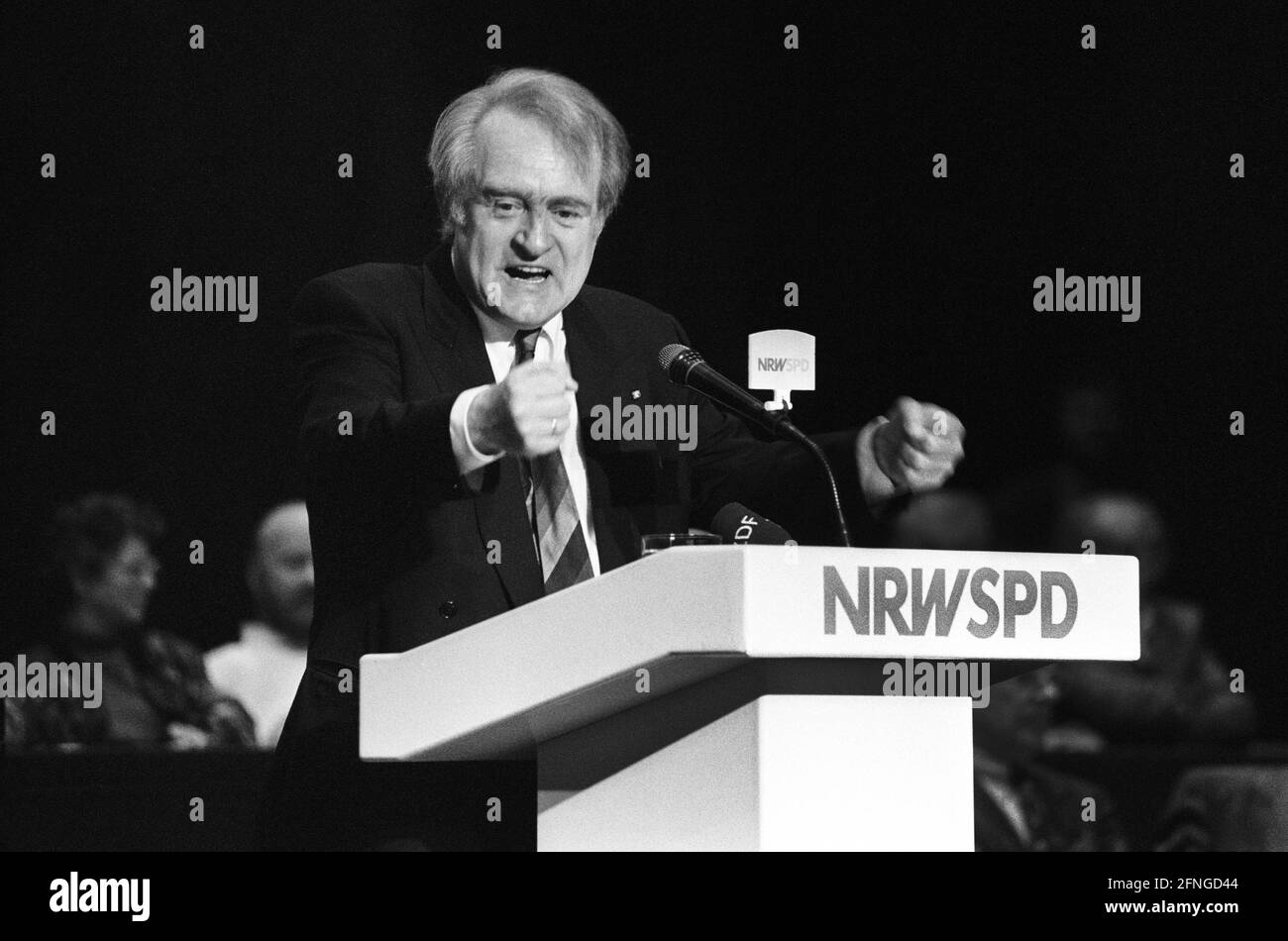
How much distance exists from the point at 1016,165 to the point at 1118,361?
0.64m

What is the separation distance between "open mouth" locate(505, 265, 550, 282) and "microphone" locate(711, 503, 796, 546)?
0.77 meters

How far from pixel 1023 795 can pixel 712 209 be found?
5.35 feet

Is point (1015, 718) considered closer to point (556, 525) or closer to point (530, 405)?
point (556, 525)

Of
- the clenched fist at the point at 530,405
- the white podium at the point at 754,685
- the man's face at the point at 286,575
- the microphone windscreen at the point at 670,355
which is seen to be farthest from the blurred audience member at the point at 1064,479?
the clenched fist at the point at 530,405

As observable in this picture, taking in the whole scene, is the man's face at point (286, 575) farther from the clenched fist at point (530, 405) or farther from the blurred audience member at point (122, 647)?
the clenched fist at point (530, 405)

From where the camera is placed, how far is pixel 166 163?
4.03m

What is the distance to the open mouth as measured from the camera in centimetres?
320

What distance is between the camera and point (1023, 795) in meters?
4.32

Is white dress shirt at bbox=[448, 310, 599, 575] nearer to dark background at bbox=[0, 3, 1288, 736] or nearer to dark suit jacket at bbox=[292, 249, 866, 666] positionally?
dark suit jacket at bbox=[292, 249, 866, 666]

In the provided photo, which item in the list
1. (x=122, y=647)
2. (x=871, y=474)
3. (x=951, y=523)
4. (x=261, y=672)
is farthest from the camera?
(x=951, y=523)

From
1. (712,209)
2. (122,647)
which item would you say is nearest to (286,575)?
(122,647)

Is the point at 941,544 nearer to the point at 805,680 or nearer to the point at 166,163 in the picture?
the point at 166,163

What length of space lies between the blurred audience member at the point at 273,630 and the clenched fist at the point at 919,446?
2.14m
